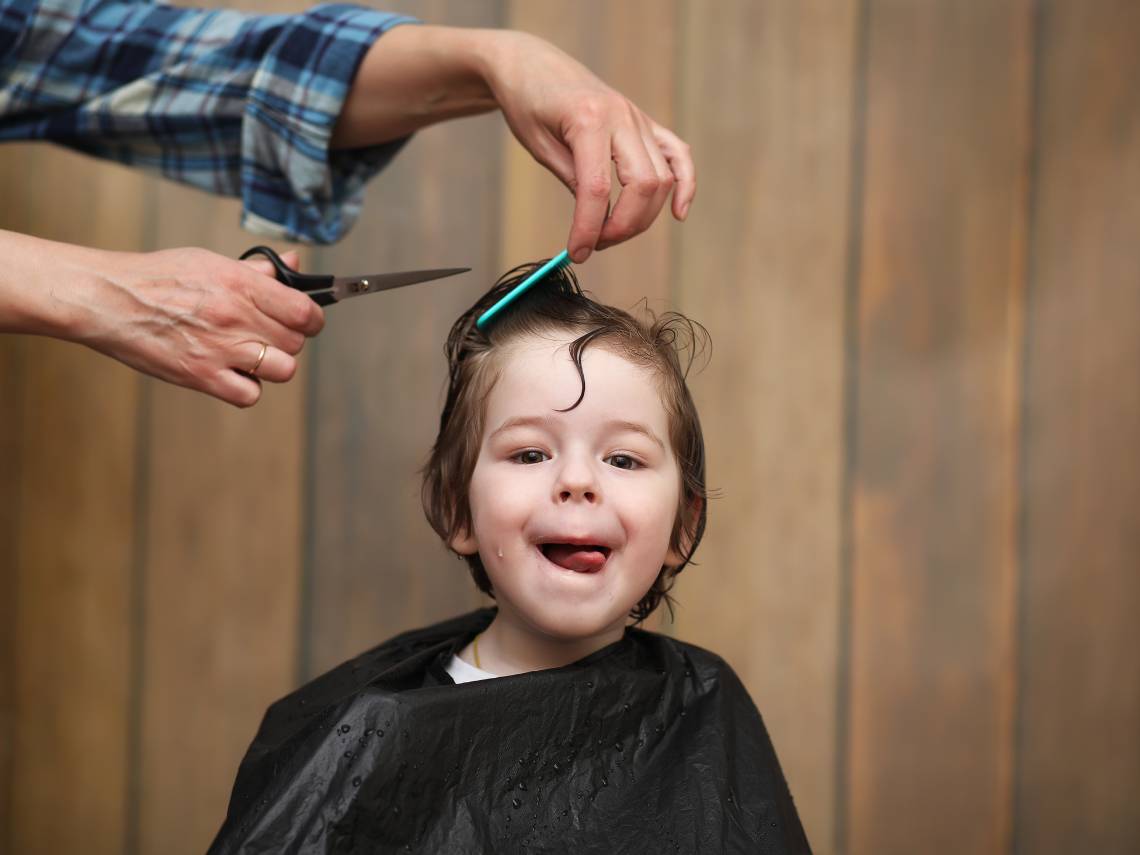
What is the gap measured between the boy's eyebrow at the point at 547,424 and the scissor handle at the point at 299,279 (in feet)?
0.75

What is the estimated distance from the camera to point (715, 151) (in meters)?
1.77

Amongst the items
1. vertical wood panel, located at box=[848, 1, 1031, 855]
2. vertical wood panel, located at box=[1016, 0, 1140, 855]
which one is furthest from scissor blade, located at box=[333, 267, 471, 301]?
vertical wood panel, located at box=[1016, 0, 1140, 855]

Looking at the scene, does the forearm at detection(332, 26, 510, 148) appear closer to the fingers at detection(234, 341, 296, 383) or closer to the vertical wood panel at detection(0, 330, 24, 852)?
the fingers at detection(234, 341, 296, 383)

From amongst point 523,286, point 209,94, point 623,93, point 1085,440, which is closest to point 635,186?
point 523,286

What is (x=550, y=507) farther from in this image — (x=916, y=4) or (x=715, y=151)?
(x=916, y=4)

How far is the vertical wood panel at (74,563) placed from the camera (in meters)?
1.68

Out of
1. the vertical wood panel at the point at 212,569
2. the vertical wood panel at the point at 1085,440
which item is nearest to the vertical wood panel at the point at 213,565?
the vertical wood panel at the point at 212,569

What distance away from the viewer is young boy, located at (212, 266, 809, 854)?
931 millimetres

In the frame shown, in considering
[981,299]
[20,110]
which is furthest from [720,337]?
[20,110]

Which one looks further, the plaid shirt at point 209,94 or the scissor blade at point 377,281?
the plaid shirt at point 209,94

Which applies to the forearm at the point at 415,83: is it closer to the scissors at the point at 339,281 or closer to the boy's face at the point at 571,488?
the scissors at the point at 339,281

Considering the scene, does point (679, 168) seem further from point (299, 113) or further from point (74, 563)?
point (74, 563)

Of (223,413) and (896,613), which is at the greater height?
(223,413)

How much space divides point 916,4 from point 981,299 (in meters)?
0.47
